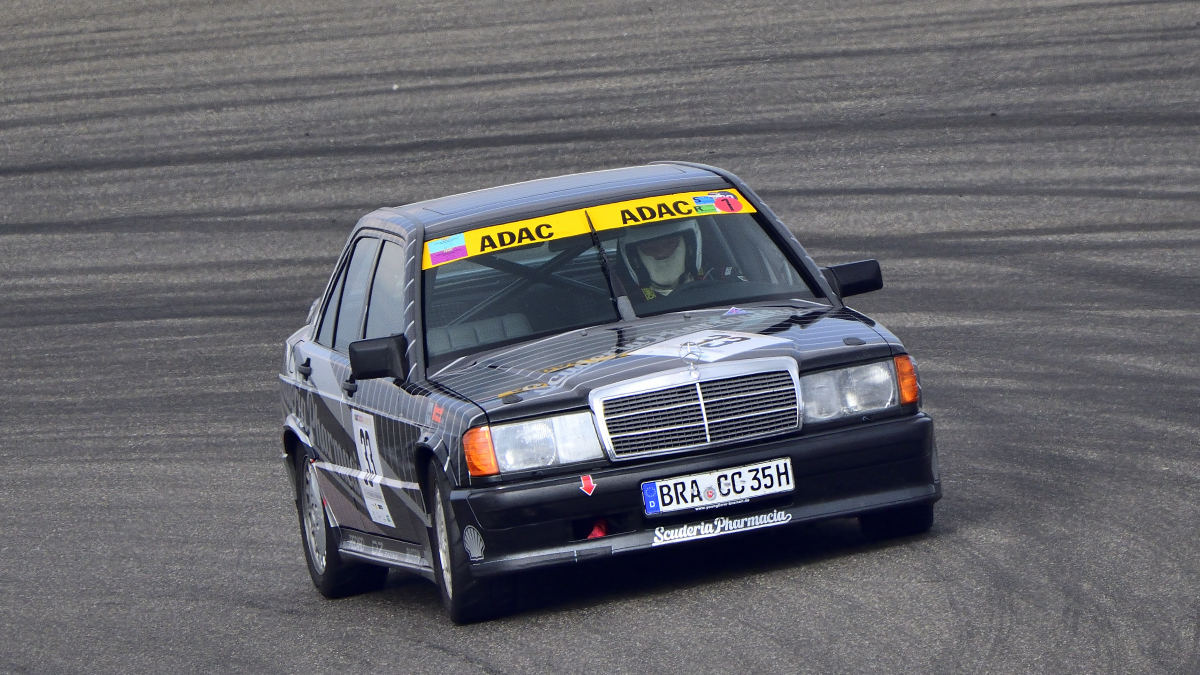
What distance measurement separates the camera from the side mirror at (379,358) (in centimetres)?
687

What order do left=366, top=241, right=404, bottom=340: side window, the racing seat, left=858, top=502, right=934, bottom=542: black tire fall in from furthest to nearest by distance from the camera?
1. left=366, top=241, right=404, bottom=340: side window
2. the racing seat
3. left=858, top=502, right=934, bottom=542: black tire

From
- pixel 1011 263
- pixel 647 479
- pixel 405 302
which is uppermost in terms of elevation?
pixel 405 302

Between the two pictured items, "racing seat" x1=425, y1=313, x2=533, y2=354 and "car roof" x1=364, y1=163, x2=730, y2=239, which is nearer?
"racing seat" x1=425, y1=313, x2=533, y2=354

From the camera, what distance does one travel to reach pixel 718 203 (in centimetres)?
753

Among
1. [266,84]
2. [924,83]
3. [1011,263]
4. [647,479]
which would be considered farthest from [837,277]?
[266,84]

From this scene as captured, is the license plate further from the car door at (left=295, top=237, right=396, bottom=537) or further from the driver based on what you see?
the car door at (left=295, top=237, right=396, bottom=537)

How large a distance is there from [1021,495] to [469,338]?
2.34 metres

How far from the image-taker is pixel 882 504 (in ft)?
21.0

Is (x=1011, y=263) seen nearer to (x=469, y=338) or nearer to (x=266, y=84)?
(x=469, y=338)

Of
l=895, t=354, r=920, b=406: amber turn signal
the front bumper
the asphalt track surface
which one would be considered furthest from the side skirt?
l=895, t=354, r=920, b=406: amber turn signal

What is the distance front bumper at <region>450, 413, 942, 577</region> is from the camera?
20.0 feet

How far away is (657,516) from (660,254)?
1.48 metres

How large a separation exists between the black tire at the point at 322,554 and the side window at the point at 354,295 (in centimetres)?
58

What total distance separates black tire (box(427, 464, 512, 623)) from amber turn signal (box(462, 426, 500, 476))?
167 mm
